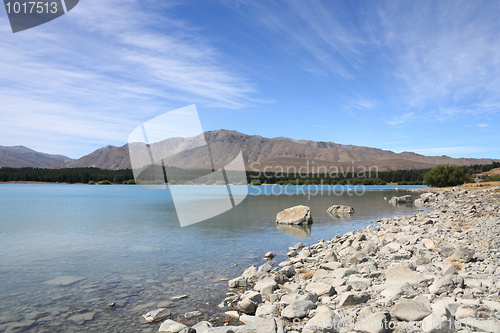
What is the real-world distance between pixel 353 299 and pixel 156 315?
6.06m

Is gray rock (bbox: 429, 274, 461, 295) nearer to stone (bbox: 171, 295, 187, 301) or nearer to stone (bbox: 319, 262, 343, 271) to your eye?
stone (bbox: 319, 262, 343, 271)

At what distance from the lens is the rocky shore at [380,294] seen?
22.8 feet

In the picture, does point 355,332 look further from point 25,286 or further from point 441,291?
point 25,286

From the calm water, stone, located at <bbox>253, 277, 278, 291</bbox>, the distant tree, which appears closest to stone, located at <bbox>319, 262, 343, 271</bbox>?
stone, located at <bbox>253, 277, 278, 291</bbox>

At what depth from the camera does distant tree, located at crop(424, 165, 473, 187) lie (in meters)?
110

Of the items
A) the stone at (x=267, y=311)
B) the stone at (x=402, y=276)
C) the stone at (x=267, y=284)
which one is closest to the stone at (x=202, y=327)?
the stone at (x=267, y=311)

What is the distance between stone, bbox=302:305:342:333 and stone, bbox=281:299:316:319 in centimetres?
100

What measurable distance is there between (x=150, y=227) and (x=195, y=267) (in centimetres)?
1613

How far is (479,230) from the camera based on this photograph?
54.2 ft

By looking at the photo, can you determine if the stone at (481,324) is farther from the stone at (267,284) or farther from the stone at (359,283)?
the stone at (267,284)

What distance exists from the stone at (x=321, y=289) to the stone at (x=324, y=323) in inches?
82.1

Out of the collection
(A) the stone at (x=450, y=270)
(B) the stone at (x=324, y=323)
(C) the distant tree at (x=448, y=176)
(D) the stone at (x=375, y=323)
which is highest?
(C) the distant tree at (x=448, y=176)

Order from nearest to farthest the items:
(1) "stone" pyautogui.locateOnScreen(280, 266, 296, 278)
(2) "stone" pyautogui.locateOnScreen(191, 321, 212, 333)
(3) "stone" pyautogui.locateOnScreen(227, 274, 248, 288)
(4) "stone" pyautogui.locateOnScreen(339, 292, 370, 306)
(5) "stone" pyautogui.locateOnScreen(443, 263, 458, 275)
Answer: (2) "stone" pyautogui.locateOnScreen(191, 321, 212, 333), (4) "stone" pyautogui.locateOnScreen(339, 292, 370, 306), (5) "stone" pyautogui.locateOnScreen(443, 263, 458, 275), (3) "stone" pyautogui.locateOnScreen(227, 274, 248, 288), (1) "stone" pyautogui.locateOnScreen(280, 266, 296, 278)

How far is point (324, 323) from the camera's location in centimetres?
728
